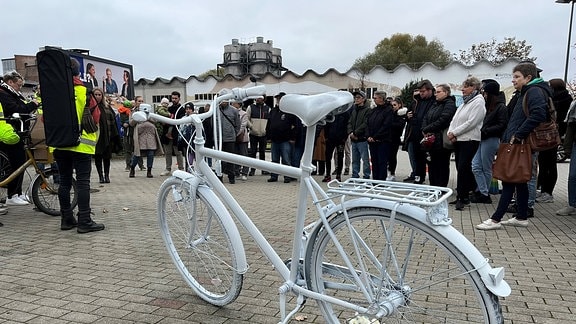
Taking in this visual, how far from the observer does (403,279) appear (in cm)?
228

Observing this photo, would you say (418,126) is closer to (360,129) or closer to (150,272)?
(360,129)

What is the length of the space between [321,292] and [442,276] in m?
0.69

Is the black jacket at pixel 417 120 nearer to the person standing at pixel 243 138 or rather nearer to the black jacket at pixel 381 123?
the black jacket at pixel 381 123

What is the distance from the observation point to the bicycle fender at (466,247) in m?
1.89

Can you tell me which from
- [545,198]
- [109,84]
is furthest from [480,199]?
[109,84]

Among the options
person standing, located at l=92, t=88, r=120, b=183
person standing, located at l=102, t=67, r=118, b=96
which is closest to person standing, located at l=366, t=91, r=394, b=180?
person standing, located at l=92, t=88, r=120, b=183

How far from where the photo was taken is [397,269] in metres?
2.21

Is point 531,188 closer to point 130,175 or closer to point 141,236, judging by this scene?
point 141,236

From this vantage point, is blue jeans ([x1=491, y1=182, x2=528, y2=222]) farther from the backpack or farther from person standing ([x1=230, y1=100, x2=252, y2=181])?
person standing ([x1=230, y1=100, x2=252, y2=181])

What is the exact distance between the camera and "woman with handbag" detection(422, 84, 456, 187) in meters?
7.01

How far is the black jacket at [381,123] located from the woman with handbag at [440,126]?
136cm

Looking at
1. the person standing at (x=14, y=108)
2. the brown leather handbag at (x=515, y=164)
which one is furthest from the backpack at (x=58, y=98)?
the brown leather handbag at (x=515, y=164)

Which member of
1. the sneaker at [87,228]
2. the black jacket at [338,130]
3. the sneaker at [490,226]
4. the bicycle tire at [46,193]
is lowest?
the sneaker at [490,226]

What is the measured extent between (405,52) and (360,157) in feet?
170
